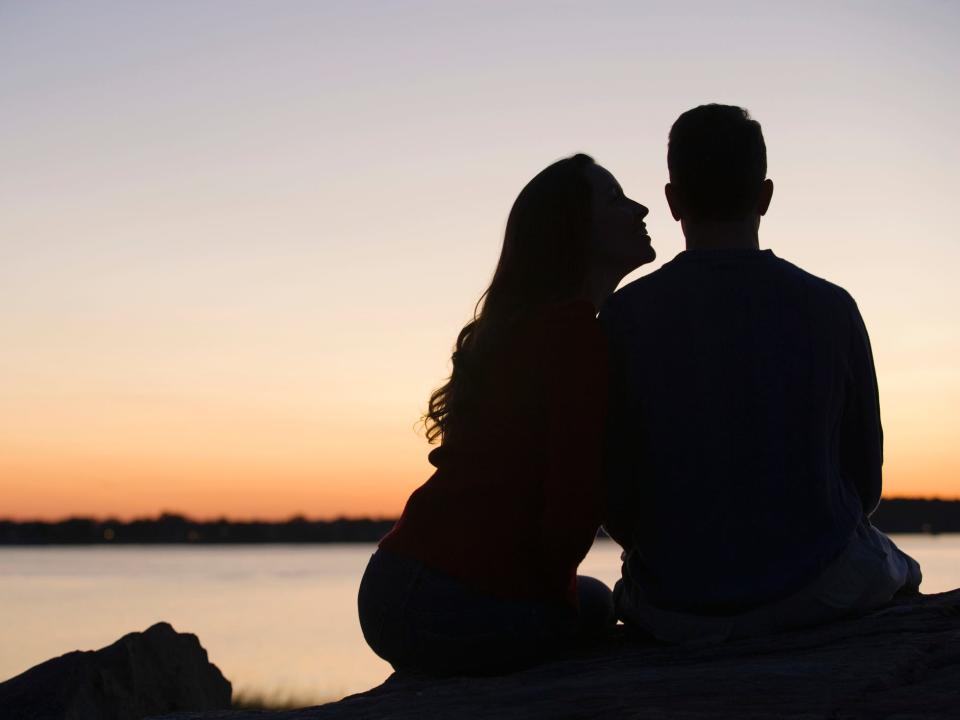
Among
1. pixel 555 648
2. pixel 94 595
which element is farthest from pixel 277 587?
pixel 555 648

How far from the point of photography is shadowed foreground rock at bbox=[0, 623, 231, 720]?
6.28m

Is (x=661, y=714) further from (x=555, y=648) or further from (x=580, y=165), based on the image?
(x=580, y=165)

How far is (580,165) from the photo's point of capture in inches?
134

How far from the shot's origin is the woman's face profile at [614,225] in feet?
11.0

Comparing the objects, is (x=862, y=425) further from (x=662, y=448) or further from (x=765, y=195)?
(x=765, y=195)

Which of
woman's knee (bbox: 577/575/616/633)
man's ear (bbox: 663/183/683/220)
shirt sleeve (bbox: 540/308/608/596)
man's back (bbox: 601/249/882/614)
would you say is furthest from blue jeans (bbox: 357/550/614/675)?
man's ear (bbox: 663/183/683/220)

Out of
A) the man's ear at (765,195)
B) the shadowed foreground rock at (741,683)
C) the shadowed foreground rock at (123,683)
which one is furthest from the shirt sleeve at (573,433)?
the shadowed foreground rock at (123,683)

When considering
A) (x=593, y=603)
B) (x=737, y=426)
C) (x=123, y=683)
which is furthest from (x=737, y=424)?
(x=123, y=683)

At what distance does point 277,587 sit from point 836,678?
45.9 metres

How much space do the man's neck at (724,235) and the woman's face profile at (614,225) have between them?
0.24 m

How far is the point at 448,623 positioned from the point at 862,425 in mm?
1338

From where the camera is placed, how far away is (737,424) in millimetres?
3068

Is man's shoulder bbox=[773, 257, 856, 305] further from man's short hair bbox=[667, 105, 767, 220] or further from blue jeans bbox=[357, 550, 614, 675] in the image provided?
blue jeans bbox=[357, 550, 614, 675]

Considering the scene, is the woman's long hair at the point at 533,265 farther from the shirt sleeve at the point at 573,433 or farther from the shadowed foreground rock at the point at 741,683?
the shadowed foreground rock at the point at 741,683
